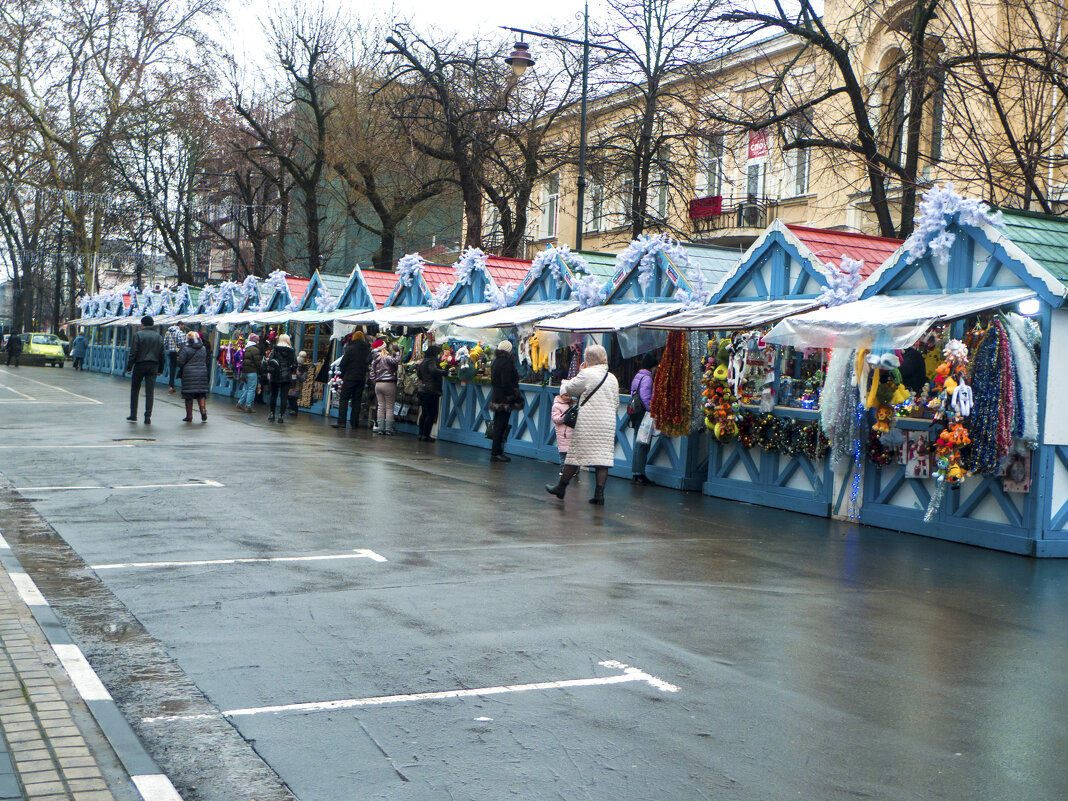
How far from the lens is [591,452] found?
12422 mm

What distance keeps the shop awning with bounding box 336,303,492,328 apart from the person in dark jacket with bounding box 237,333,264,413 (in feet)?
6.86

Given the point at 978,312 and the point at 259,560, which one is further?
the point at 978,312

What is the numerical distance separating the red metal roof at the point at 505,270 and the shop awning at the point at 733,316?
736 centimetres

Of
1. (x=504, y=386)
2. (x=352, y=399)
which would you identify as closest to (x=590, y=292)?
(x=504, y=386)

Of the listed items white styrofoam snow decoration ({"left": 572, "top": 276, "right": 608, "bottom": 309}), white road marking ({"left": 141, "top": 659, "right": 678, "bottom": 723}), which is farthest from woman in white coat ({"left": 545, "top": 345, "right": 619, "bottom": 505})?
white road marking ({"left": 141, "top": 659, "right": 678, "bottom": 723})

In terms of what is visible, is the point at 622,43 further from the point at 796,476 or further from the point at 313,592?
the point at 313,592

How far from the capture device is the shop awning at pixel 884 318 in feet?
34.1

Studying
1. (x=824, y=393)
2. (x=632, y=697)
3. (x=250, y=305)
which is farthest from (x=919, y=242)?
(x=250, y=305)

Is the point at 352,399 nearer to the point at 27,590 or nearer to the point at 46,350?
the point at 27,590

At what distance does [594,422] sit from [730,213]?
19762 millimetres

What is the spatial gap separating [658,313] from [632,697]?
33.2 feet

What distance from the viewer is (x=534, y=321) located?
17.6 metres

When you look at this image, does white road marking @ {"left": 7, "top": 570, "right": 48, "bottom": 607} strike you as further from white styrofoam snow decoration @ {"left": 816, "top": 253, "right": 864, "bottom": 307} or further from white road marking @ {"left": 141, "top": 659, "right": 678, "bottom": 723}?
white styrofoam snow decoration @ {"left": 816, "top": 253, "right": 864, "bottom": 307}

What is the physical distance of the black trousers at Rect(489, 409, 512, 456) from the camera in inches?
691
